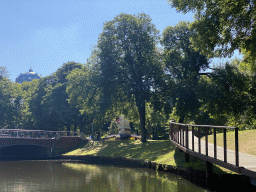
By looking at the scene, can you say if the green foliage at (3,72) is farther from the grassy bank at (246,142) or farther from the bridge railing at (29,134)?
the grassy bank at (246,142)

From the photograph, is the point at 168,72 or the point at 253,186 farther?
the point at 168,72

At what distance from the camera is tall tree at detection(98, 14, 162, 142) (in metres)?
40.9

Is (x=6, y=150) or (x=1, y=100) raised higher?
(x=1, y=100)

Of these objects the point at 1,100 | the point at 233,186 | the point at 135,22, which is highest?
the point at 135,22

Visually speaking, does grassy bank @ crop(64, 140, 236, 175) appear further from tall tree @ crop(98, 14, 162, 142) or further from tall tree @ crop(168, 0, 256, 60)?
tall tree @ crop(168, 0, 256, 60)

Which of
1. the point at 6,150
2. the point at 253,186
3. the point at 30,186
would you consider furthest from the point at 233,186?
the point at 6,150

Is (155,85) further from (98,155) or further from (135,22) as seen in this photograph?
(98,155)

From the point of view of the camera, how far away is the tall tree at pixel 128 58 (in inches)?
1610

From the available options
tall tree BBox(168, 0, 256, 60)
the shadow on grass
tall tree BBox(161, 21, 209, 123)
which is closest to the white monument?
the shadow on grass

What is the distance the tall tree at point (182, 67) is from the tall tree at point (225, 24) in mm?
12341

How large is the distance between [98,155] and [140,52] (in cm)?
1542

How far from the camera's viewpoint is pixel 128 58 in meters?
41.8

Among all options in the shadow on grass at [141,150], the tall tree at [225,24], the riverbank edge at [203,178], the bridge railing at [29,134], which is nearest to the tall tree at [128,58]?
the shadow on grass at [141,150]

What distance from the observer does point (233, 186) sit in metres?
14.5
